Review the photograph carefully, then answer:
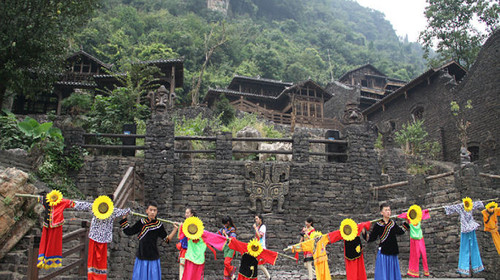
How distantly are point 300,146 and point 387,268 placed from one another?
791 centimetres

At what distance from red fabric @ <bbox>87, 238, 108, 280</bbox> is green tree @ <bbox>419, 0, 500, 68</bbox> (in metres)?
27.2

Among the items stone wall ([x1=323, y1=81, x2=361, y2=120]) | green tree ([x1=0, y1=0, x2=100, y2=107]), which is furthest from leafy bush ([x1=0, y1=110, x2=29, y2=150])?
stone wall ([x1=323, y1=81, x2=361, y2=120])

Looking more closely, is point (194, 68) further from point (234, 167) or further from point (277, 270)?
point (277, 270)

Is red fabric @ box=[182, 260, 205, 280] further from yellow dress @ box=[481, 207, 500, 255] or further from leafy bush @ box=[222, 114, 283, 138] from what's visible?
leafy bush @ box=[222, 114, 283, 138]

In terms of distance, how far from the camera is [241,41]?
49.4m

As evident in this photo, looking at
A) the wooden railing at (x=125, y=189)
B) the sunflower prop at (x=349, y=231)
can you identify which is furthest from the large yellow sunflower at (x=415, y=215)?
the wooden railing at (x=125, y=189)

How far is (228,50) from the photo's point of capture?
4472 cm

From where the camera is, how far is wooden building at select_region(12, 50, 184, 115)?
24.0 m

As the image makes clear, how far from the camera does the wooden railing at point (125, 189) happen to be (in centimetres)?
1052

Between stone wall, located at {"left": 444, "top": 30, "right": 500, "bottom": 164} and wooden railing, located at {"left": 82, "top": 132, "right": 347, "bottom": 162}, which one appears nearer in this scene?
wooden railing, located at {"left": 82, "top": 132, "right": 347, "bottom": 162}

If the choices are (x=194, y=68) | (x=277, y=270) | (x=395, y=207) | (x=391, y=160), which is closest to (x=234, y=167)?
(x=277, y=270)

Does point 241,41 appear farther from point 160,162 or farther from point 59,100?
point 160,162

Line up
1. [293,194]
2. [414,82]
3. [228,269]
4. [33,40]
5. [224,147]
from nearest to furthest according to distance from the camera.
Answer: [228,269] → [33,40] → [293,194] → [224,147] → [414,82]

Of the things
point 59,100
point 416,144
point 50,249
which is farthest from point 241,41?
point 50,249
